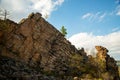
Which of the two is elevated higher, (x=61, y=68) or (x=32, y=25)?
(x=32, y=25)

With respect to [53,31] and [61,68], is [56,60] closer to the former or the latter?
[61,68]

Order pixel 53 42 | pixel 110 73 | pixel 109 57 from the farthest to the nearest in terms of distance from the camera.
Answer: pixel 109 57
pixel 110 73
pixel 53 42

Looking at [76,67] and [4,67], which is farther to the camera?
[76,67]

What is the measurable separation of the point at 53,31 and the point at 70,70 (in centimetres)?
1508

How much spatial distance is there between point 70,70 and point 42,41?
1365 cm

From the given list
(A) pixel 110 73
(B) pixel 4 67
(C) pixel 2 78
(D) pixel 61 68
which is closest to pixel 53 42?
(D) pixel 61 68

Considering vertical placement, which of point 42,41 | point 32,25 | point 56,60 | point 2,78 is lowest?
point 2,78

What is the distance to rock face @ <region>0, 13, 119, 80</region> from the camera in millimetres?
71062

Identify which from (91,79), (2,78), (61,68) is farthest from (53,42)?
(2,78)

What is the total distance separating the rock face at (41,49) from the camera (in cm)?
7106

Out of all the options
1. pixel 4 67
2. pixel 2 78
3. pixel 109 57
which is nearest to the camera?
pixel 2 78

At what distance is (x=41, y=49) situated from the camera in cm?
7625

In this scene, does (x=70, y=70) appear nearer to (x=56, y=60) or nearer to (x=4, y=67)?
(x=56, y=60)

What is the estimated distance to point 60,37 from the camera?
84.3 metres
